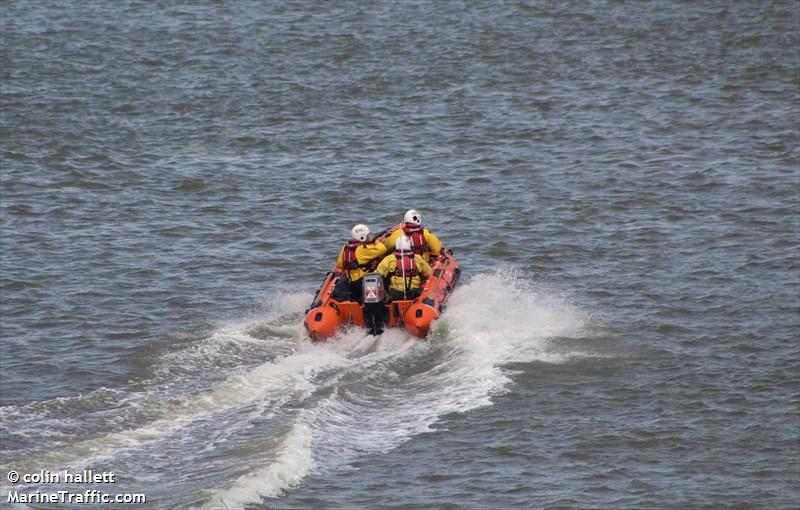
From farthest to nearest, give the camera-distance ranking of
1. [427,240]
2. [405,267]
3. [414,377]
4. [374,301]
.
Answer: [427,240], [405,267], [374,301], [414,377]

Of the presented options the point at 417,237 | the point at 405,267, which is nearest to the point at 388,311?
the point at 405,267

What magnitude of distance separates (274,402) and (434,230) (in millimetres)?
9113

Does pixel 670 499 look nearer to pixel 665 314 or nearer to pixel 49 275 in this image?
pixel 665 314

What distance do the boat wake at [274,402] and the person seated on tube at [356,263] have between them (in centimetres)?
71

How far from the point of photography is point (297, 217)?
25422mm

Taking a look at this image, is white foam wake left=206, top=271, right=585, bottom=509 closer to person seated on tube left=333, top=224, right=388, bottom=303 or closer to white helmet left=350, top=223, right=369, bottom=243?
person seated on tube left=333, top=224, right=388, bottom=303

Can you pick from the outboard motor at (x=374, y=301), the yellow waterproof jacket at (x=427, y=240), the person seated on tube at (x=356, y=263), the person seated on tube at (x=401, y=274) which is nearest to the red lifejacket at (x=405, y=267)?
the person seated on tube at (x=401, y=274)

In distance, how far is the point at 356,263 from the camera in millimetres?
19234

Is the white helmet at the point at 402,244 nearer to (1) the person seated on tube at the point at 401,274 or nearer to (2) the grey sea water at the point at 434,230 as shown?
(1) the person seated on tube at the point at 401,274

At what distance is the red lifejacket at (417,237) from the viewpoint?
66.1 ft

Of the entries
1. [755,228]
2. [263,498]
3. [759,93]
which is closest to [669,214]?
[755,228]

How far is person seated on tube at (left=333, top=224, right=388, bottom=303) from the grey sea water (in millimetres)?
668

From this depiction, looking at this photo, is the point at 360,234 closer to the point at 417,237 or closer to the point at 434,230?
the point at 417,237

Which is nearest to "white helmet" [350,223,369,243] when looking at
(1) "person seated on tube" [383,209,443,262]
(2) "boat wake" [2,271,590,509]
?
(1) "person seated on tube" [383,209,443,262]
